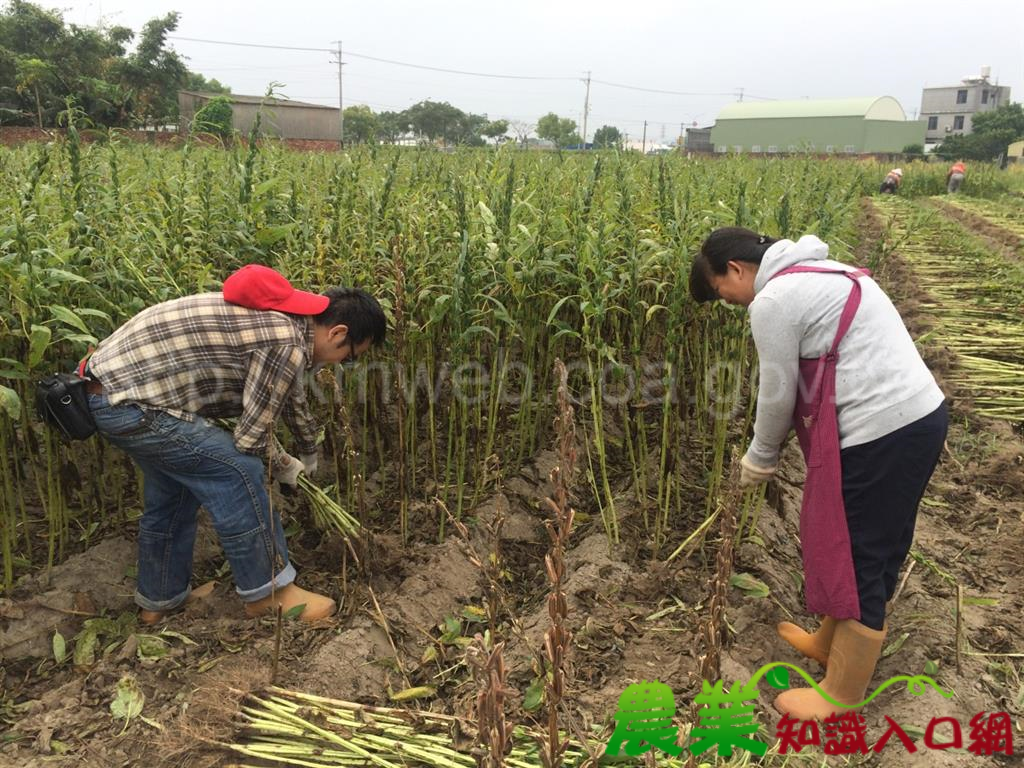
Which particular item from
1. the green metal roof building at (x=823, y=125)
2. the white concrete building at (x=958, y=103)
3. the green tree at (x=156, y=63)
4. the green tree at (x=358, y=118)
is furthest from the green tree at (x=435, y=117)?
the white concrete building at (x=958, y=103)

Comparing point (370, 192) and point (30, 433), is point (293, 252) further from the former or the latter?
point (30, 433)

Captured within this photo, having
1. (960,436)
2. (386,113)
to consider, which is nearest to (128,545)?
(960,436)

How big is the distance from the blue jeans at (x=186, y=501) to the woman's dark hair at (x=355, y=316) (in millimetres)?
529

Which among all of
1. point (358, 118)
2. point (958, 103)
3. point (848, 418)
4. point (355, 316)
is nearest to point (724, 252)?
point (848, 418)

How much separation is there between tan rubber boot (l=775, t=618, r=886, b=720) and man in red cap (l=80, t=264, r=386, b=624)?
1633 mm

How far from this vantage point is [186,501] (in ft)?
8.64

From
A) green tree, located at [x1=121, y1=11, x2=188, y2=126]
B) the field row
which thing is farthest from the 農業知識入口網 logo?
green tree, located at [x1=121, y1=11, x2=188, y2=126]

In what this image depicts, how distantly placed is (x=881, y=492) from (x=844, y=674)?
1.87 feet

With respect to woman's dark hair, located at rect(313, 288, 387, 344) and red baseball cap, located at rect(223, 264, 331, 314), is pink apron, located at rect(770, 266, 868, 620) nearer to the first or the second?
woman's dark hair, located at rect(313, 288, 387, 344)

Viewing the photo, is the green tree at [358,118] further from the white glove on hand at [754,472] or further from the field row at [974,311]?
the white glove on hand at [754,472]

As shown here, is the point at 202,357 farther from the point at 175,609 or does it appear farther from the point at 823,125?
the point at 823,125

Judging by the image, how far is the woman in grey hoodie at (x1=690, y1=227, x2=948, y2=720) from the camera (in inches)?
78.8

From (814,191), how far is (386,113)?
196 ft

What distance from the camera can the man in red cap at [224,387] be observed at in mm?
2330
